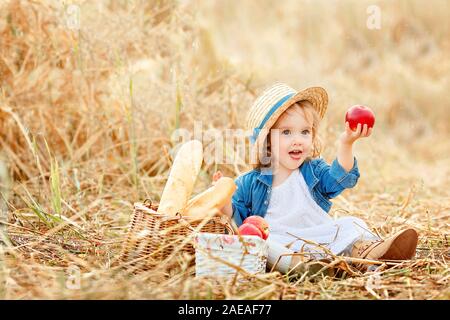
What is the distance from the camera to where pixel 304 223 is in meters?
2.65

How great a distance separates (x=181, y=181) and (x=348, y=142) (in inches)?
25.4

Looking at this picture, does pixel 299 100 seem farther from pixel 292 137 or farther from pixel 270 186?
pixel 270 186

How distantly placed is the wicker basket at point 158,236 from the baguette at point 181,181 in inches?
3.2

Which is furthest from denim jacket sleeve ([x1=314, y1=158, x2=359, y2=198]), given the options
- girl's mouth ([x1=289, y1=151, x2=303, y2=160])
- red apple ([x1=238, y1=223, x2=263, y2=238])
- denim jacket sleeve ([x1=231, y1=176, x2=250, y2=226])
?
red apple ([x1=238, y1=223, x2=263, y2=238])

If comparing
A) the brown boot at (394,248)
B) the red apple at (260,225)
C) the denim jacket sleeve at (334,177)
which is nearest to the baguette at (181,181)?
the red apple at (260,225)

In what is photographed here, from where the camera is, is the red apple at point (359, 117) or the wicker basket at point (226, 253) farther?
the red apple at point (359, 117)

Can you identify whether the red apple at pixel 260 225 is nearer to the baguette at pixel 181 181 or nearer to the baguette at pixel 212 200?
the baguette at pixel 212 200

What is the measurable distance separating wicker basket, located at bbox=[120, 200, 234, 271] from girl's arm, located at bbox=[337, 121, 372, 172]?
537mm

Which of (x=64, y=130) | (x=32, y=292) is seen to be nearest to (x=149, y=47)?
(x=64, y=130)

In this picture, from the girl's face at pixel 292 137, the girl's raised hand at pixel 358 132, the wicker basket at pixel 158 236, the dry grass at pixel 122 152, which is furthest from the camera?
the girl's face at pixel 292 137

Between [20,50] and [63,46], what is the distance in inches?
10.3

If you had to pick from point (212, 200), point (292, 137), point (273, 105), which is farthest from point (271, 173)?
point (212, 200)

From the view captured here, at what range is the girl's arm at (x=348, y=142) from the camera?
7.81 feet
